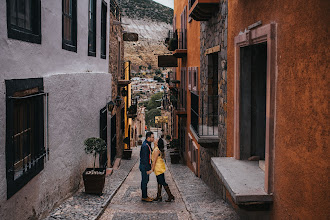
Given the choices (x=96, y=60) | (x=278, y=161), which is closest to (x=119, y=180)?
(x=96, y=60)

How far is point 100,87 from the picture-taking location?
1125cm

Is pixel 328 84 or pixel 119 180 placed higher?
pixel 328 84

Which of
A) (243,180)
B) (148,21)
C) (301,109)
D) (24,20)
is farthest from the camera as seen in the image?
(148,21)

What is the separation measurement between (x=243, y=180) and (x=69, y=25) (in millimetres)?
5336

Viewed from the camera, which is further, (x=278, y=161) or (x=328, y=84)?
(x=278, y=161)

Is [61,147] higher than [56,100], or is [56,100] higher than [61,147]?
[56,100]

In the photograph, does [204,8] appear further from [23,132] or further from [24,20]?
[23,132]

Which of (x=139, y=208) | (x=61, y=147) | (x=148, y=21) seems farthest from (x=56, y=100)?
(x=148, y=21)

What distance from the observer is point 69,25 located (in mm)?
8086

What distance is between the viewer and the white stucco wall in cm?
469

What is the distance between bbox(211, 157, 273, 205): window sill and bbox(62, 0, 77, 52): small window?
13.2ft

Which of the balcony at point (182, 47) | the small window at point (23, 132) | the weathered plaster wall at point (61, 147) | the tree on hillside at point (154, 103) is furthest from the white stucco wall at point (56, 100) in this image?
the tree on hillside at point (154, 103)

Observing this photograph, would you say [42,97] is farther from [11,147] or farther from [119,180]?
[119,180]

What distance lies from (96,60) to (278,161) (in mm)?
7691
